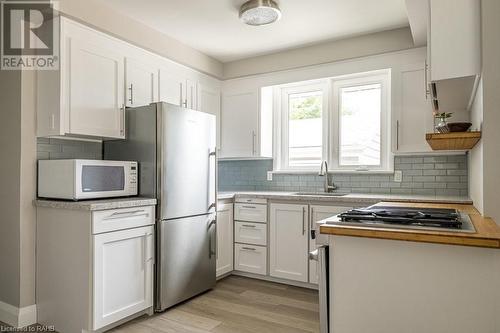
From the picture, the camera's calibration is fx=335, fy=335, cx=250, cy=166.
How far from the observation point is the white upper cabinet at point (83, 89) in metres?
2.48

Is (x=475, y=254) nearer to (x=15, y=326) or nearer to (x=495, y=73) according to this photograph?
(x=495, y=73)

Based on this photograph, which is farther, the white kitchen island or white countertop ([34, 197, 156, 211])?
white countertop ([34, 197, 156, 211])

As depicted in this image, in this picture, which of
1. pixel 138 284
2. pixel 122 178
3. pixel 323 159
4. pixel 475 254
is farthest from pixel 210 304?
pixel 475 254

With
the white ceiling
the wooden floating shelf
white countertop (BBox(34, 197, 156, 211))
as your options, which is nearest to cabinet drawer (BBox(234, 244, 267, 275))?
white countertop (BBox(34, 197, 156, 211))

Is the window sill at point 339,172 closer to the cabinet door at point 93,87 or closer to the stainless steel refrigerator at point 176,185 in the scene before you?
the stainless steel refrigerator at point 176,185

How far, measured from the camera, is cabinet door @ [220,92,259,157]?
393 centimetres

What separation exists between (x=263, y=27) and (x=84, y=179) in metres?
2.07

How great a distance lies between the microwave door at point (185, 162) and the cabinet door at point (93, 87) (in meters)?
0.44

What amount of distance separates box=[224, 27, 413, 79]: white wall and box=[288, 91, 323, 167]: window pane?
429 millimetres

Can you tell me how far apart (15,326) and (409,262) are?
106 inches

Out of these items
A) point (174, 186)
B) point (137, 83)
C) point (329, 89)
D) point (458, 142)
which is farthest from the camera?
point (329, 89)

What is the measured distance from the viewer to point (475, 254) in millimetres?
1276

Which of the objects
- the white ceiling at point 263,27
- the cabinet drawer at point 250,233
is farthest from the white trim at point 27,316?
the white ceiling at point 263,27

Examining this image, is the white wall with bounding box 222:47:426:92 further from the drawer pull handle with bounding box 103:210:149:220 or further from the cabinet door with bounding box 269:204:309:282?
the drawer pull handle with bounding box 103:210:149:220
